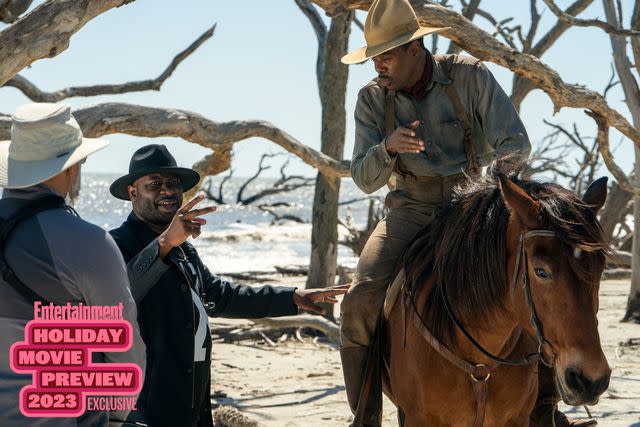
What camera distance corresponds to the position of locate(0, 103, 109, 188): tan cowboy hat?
2.89m

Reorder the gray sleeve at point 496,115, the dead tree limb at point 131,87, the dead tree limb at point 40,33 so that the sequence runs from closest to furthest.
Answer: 1. the gray sleeve at point 496,115
2. the dead tree limb at point 40,33
3. the dead tree limb at point 131,87

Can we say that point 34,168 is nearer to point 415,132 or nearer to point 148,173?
point 148,173

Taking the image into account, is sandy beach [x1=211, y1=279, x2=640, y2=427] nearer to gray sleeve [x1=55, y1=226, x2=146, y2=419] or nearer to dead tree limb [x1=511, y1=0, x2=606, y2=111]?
dead tree limb [x1=511, y1=0, x2=606, y2=111]


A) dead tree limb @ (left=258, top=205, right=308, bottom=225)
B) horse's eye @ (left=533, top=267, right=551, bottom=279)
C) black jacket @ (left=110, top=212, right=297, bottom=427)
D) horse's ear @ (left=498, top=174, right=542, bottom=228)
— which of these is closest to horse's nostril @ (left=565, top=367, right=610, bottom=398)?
horse's eye @ (left=533, top=267, right=551, bottom=279)

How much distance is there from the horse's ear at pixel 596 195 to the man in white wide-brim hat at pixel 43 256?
1.86 meters

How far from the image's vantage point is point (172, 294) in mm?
3988

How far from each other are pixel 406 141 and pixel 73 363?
5.85ft

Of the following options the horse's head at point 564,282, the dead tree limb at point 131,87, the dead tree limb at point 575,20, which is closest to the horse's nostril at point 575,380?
the horse's head at point 564,282

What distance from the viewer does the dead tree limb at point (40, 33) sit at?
17.2 ft

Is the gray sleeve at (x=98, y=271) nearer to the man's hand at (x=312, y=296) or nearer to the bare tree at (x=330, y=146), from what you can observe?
the man's hand at (x=312, y=296)

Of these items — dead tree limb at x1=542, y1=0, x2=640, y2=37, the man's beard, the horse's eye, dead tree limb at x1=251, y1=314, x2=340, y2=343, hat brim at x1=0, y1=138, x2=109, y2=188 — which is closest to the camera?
hat brim at x1=0, y1=138, x2=109, y2=188

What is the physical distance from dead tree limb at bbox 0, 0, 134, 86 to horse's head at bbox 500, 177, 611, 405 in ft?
10.0

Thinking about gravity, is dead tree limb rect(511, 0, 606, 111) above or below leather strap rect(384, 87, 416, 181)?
above

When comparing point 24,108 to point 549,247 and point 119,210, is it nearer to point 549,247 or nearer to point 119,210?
point 549,247
